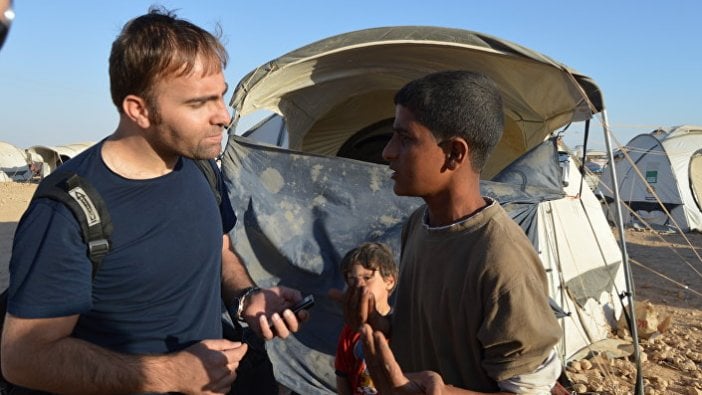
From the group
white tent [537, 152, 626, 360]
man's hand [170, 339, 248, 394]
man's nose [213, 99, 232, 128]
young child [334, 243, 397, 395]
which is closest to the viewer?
man's hand [170, 339, 248, 394]

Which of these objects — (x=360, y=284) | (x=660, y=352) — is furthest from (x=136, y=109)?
(x=660, y=352)

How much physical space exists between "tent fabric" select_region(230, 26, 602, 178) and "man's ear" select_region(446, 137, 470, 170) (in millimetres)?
3226

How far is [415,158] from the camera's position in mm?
1716

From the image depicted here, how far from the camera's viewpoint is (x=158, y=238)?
68.1 inches

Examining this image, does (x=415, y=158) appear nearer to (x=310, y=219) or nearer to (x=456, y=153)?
(x=456, y=153)

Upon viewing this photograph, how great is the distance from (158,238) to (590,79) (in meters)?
3.80

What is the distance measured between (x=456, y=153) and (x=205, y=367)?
906mm

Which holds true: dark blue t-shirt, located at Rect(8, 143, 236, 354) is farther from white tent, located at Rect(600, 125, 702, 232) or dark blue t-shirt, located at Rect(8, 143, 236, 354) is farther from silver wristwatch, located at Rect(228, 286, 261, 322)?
white tent, located at Rect(600, 125, 702, 232)

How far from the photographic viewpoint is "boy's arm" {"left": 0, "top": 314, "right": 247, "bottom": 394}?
4.87 feet

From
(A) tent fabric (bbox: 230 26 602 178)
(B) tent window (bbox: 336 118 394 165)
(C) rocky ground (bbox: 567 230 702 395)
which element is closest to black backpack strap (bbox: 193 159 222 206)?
(A) tent fabric (bbox: 230 26 602 178)

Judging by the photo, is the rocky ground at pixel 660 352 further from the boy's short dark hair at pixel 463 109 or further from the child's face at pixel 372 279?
the boy's short dark hair at pixel 463 109

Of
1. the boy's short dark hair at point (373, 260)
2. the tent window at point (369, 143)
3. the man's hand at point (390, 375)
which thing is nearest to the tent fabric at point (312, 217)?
the boy's short dark hair at point (373, 260)

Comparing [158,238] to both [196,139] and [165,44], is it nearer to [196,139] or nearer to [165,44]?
[196,139]

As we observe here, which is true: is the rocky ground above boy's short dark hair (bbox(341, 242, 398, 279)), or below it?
below
